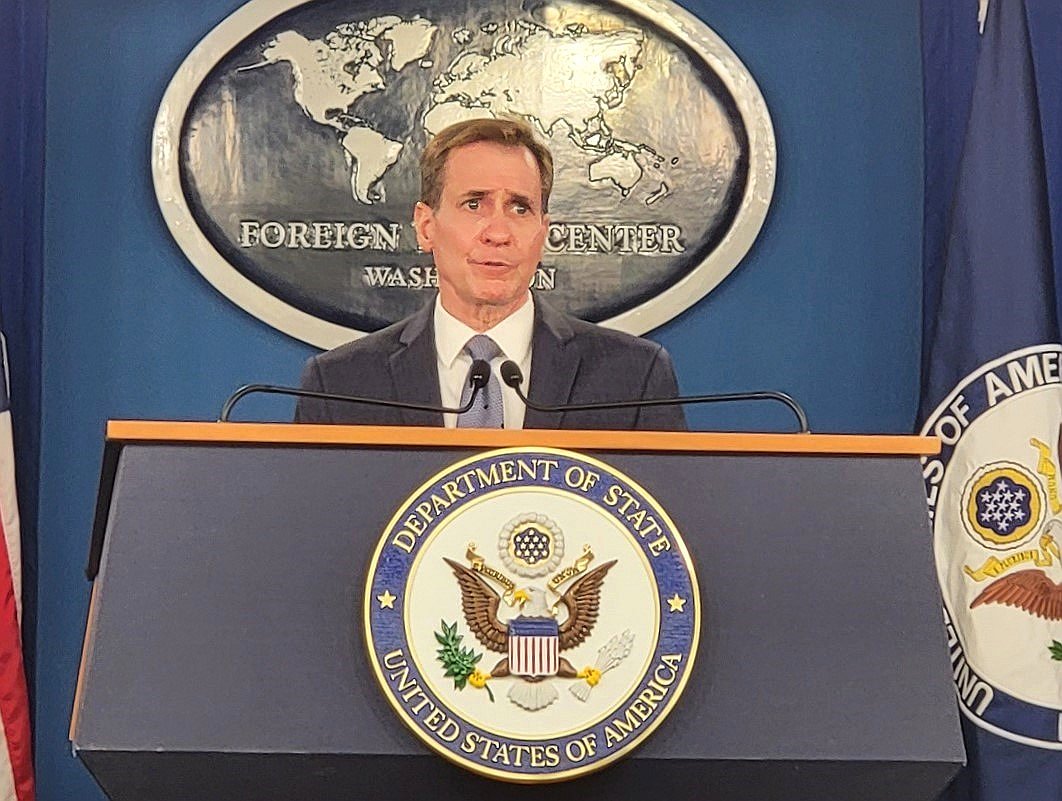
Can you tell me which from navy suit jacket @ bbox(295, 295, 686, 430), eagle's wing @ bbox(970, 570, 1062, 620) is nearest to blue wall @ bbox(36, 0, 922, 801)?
eagle's wing @ bbox(970, 570, 1062, 620)

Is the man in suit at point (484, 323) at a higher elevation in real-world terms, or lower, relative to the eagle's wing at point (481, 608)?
higher

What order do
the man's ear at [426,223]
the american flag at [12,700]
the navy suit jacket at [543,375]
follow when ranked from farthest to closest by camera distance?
the american flag at [12,700] → the man's ear at [426,223] → the navy suit jacket at [543,375]

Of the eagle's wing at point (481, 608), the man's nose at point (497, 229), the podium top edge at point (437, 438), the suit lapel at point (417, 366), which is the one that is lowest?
the eagle's wing at point (481, 608)

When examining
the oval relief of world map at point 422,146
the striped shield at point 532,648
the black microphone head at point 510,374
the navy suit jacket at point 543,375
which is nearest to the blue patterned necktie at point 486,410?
the navy suit jacket at point 543,375

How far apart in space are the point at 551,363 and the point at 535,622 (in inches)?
45.3

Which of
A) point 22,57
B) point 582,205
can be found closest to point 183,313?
point 22,57

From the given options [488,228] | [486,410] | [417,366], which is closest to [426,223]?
[488,228]

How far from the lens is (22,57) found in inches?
132

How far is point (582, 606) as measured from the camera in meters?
1.49

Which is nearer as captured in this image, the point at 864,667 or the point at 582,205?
the point at 864,667

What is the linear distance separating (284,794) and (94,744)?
18 centimetres

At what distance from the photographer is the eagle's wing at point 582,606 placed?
148 centimetres

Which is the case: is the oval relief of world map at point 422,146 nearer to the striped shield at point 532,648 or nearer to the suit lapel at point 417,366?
the suit lapel at point 417,366

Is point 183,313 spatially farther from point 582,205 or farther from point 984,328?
point 984,328
